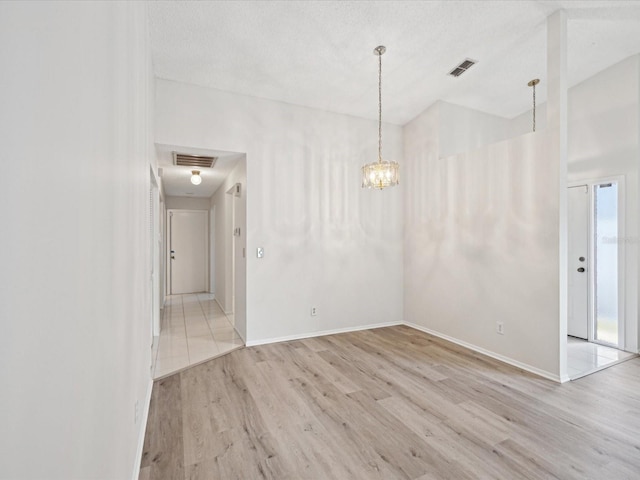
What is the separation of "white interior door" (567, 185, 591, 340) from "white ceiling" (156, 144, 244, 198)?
15.2 ft

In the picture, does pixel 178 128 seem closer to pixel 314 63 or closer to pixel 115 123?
pixel 314 63

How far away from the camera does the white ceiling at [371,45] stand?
9.51 feet

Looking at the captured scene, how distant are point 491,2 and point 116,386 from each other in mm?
4020

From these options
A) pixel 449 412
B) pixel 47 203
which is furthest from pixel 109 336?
pixel 449 412

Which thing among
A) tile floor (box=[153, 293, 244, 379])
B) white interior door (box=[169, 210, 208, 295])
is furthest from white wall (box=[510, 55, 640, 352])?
white interior door (box=[169, 210, 208, 295])

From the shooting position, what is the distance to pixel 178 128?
3.67m

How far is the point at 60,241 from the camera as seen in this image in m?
0.68

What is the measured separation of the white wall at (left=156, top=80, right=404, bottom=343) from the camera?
12.7 ft

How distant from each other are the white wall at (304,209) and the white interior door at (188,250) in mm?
4475

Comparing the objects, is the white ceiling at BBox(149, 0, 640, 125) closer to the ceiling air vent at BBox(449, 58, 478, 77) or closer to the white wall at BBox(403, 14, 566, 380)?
the ceiling air vent at BBox(449, 58, 478, 77)

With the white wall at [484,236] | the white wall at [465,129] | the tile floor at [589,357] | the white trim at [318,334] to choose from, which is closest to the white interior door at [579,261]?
the tile floor at [589,357]

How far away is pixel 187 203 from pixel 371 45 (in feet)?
20.0

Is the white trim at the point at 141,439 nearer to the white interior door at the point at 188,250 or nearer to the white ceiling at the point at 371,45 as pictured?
the white ceiling at the point at 371,45

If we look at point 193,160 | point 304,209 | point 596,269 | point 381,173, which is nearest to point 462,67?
point 381,173
